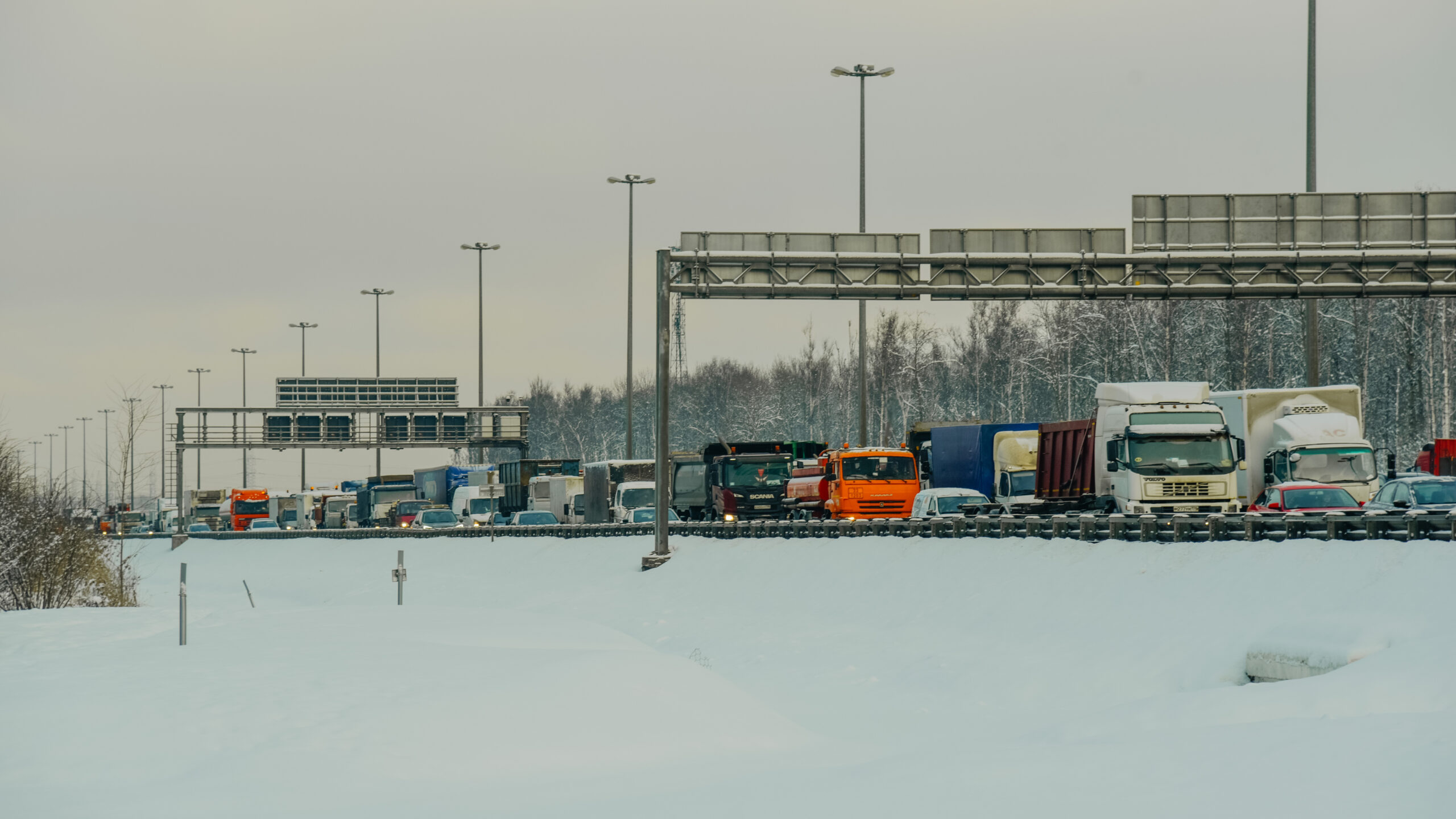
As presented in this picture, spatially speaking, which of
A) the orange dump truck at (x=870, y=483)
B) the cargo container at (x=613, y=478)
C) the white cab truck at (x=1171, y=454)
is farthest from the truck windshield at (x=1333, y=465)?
the cargo container at (x=613, y=478)

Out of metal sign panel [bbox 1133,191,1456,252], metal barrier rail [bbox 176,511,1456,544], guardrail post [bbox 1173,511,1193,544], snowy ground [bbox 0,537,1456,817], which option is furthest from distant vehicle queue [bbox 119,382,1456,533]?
snowy ground [bbox 0,537,1456,817]

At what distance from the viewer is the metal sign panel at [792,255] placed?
33.9 metres

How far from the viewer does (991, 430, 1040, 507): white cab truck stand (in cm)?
4031

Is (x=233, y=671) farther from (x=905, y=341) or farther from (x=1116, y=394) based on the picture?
(x=905, y=341)

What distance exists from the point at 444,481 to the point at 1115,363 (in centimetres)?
3543

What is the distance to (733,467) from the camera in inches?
1778

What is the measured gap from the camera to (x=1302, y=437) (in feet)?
108

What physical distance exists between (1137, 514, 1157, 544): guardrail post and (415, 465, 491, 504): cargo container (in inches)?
2023

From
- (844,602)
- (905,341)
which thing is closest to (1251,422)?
(844,602)

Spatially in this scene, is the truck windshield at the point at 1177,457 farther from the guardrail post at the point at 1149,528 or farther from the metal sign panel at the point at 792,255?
the metal sign panel at the point at 792,255

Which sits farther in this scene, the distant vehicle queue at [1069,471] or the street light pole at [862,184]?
the street light pole at [862,184]

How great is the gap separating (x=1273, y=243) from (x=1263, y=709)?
70.8 ft

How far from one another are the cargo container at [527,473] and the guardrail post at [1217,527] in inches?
1759

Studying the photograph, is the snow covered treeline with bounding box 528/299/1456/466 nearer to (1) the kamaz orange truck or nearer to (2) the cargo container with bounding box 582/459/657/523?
(2) the cargo container with bounding box 582/459/657/523
